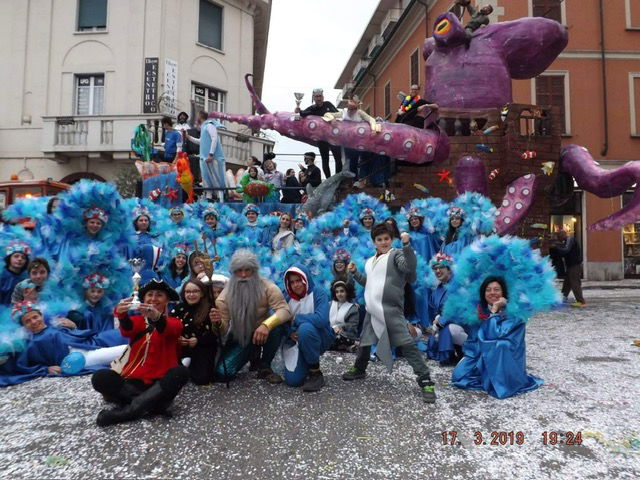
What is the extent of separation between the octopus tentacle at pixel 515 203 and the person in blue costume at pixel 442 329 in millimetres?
3226

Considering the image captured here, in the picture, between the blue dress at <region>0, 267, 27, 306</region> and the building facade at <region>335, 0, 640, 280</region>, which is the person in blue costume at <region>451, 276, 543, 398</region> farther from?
the building facade at <region>335, 0, 640, 280</region>

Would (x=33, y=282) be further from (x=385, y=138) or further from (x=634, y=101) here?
(x=634, y=101)

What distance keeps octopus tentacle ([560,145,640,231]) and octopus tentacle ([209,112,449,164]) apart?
2523mm

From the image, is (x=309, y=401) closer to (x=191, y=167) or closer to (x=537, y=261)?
(x=537, y=261)

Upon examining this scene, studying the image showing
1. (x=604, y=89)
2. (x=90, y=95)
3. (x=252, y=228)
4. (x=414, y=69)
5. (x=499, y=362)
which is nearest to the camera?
(x=499, y=362)

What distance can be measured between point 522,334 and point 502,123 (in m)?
5.28

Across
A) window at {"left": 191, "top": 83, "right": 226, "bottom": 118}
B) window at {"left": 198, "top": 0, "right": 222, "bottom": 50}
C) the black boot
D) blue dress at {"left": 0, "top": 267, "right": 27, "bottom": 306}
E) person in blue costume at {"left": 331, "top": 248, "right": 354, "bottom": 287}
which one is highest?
window at {"left": 198, "top": 0, "right": 222, "bottom": 50}

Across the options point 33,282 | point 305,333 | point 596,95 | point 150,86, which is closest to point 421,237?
point 305,333

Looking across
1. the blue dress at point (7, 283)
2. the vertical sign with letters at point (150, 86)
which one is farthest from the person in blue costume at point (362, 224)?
the vertical sign with letters at point (150, 86)

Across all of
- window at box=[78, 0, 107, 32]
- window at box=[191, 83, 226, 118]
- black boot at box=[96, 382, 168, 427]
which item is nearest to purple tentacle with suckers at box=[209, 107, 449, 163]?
black boot at box=[96, 382, 168, 427]

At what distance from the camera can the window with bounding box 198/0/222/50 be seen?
675 inches

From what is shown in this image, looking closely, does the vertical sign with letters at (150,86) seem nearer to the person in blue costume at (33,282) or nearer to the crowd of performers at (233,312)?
the crowd of performers at (233,312)

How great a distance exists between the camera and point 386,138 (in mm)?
7883

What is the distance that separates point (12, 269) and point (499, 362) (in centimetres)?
459
